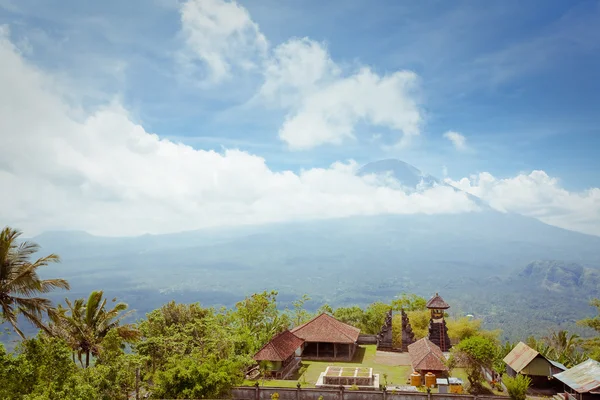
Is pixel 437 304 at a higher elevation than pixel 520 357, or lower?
higher

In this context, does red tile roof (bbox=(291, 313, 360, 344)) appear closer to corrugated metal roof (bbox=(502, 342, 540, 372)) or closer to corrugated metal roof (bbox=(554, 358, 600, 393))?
corrugated metal roof (bbox=(502, 342, 540, 372))

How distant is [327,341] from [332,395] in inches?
450

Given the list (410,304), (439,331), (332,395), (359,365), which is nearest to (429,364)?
(359,365)

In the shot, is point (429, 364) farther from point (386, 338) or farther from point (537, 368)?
point (386, 338)

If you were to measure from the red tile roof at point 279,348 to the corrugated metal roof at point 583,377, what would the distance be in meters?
14.3

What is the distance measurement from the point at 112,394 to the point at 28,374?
2.96 meters

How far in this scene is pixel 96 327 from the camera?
2055cm

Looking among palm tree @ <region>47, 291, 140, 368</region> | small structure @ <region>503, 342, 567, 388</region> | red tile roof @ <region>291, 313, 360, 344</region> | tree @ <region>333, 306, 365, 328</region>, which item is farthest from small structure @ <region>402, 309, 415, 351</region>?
palm tree @ <region>47, 291, 140, 368</region>

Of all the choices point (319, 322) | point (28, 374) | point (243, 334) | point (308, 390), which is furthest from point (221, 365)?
point (319, 322)

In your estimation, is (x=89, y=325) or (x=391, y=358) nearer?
(x=89, y=325)

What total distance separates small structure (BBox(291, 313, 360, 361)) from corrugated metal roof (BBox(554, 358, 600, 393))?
13.2 meters

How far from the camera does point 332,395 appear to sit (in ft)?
65.8

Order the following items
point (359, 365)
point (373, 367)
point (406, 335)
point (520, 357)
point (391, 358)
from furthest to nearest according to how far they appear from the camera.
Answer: point (406, 335) < point (391, 358) < point (359, 365) < point (373, 367) < point (520, 357)

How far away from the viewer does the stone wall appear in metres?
19.4
